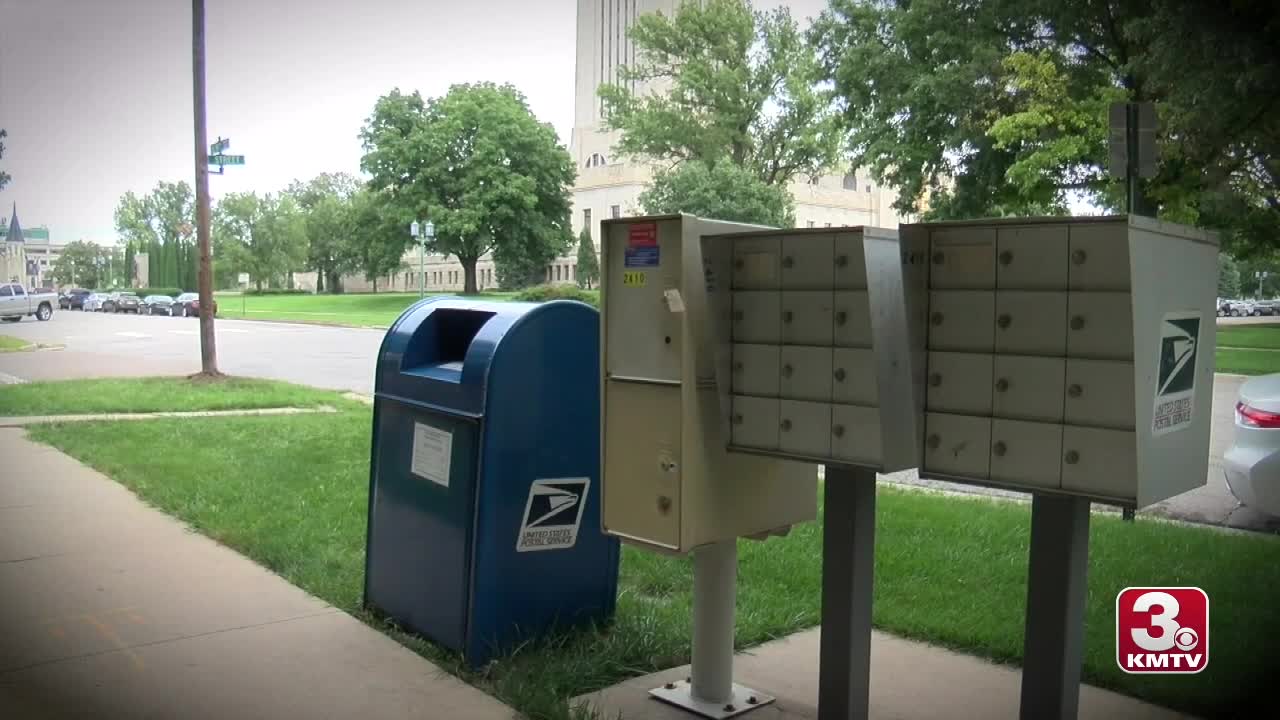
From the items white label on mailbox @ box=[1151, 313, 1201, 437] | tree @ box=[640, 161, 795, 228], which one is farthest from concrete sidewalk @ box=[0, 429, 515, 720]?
tree @ box=[640, 161, 795, 228]

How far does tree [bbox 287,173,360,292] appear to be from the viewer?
5.68 metres

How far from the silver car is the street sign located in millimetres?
5336

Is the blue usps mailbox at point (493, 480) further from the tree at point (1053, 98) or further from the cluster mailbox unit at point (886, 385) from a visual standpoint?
the tree at point (1053, 98)

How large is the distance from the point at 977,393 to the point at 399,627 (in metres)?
2.53

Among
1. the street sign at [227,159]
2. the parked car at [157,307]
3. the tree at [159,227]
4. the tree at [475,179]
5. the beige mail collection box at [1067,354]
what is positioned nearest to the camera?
the beige mail collection box at [1067,354]

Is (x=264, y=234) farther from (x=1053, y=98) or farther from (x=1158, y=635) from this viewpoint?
(x=1158, y=635)

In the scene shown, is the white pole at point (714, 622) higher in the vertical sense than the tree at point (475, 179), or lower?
lower

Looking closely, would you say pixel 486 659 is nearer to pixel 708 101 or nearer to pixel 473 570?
pixel 473 570

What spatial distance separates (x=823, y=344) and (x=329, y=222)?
14.0 feet

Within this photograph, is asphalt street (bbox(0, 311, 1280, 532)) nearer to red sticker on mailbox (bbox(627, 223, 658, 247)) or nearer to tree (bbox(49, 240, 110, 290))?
tree (bbox(49, 240, 110, 290))

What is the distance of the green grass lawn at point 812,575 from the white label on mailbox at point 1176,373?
1391mm

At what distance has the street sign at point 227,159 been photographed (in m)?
4.83

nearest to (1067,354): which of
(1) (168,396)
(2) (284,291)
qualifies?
(2) (284,291)

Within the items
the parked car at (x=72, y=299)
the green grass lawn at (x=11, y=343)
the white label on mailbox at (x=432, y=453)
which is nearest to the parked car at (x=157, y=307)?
the parked car at (x=72, y=299)
